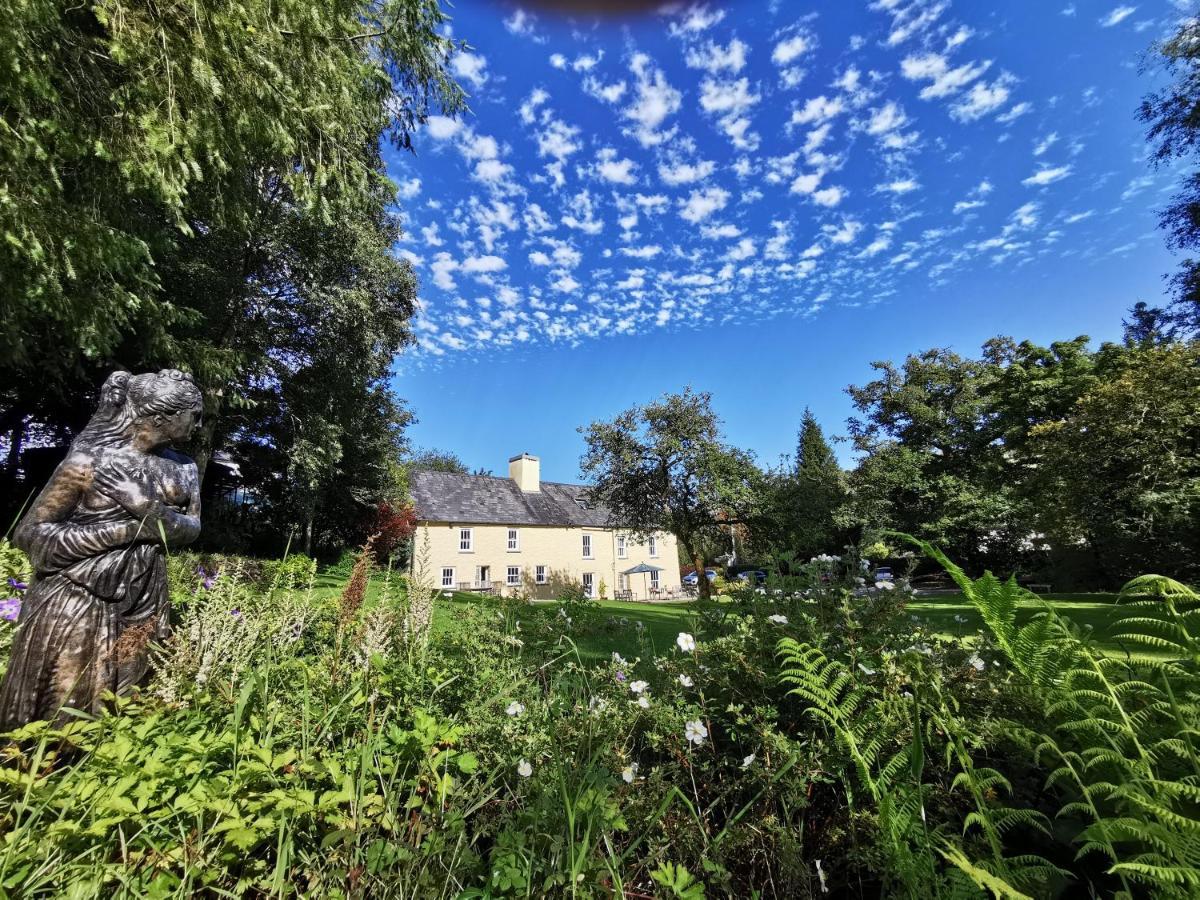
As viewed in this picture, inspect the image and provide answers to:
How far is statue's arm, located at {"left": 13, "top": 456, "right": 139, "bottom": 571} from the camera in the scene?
8.64 feet

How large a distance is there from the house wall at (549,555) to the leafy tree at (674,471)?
524 cm

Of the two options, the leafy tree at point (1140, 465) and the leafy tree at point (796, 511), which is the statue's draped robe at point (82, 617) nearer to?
the leafy tree at point (796, 511)

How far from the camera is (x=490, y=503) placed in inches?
1218

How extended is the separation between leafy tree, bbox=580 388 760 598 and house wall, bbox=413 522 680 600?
524 centimetres

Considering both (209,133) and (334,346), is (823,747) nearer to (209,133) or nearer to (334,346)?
(209,133)

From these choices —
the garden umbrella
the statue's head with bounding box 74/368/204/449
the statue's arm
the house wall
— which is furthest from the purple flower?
the garden umbrella

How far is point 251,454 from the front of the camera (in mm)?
20406

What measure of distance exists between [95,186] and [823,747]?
9.48 meters

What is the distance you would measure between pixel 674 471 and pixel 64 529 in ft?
58.7

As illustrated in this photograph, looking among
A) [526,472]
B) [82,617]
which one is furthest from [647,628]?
[526,472]

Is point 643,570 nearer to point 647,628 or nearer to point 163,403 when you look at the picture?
point 647,628

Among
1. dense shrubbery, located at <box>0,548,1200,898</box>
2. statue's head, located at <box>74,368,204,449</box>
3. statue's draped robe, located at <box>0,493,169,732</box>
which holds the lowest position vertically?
dense shrubbery, located at <box>0,548,1200,898</box>

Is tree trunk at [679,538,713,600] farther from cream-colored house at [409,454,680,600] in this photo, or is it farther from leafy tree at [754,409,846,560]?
cream-colored house at [409,454,680,600]

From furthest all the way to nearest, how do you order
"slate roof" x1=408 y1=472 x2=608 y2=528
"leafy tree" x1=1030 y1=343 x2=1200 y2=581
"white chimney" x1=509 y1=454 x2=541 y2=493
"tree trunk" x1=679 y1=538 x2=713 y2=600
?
"white chimney" x1=509 y1=454 x2=541 y2=493 → "slate roof" x1=408 y1=472 x2=608 y2=528 → "tree trunk" x1=679 y1=538 x2=713 y2=600 → "leafy tree" x1=1030 y1=343 x2=1200 y2=581
